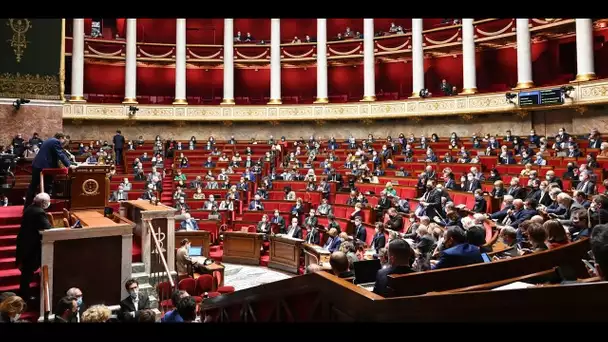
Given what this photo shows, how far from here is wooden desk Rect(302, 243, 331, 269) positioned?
7.67 m

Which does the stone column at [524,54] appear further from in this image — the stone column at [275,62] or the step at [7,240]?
the step at [7,240]

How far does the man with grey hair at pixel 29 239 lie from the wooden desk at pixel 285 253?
17.0 ft

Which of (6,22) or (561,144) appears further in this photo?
(561,144)

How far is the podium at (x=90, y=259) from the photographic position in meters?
4.70

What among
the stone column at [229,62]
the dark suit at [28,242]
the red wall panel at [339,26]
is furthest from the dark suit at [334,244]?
the red wall panel at [339,26]

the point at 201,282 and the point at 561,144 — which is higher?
the point at 561,144

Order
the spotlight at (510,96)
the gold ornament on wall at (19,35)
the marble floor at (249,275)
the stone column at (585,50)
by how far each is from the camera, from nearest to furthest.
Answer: the gold ornament on wall at (19,35) < the marble floor at (249,275) < the stone column at (585,50) < the spotlight at (510,96)

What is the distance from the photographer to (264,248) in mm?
10602

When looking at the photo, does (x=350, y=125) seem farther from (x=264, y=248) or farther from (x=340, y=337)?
(x=340, y=337)

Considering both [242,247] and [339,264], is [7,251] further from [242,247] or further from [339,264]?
[242,247]

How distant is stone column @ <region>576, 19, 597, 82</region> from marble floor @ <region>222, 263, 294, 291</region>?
427 inches

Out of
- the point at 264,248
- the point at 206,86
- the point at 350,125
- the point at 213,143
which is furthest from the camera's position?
the point at 206,86

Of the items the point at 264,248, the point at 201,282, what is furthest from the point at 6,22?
the point at 264,248
